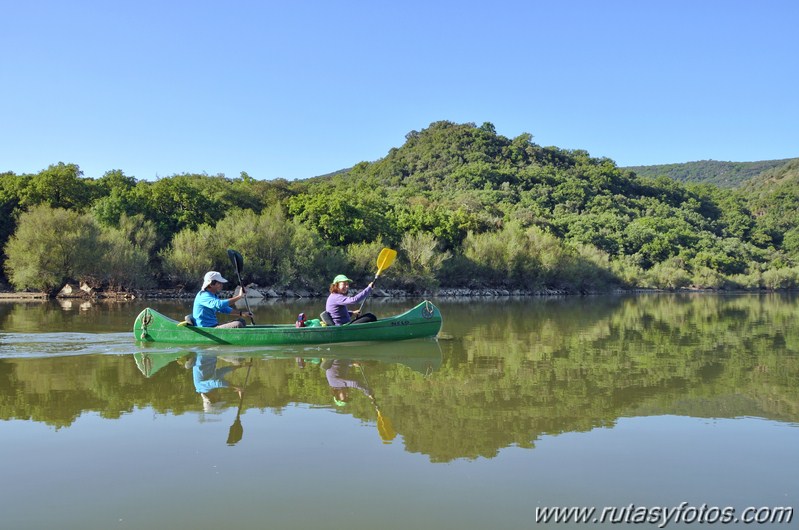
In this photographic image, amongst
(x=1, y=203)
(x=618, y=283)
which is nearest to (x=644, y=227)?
(x=618, y=283)

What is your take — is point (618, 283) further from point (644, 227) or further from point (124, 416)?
point (124, 416)

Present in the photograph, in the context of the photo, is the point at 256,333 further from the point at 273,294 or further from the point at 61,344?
the point at 273,294

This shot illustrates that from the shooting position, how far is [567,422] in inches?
307

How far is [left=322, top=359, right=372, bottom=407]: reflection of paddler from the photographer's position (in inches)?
365

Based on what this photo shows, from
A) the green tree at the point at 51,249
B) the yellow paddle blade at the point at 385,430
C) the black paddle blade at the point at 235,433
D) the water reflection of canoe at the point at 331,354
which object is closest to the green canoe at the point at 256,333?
the water reflection of canoe at the point at 331,354

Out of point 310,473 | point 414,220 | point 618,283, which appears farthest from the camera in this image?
point 618,283

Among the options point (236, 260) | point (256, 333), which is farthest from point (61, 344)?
point (236, 260)

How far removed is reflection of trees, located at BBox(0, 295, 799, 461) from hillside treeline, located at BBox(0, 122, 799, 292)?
92.2ft

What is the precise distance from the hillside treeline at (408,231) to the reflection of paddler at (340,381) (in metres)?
28.3

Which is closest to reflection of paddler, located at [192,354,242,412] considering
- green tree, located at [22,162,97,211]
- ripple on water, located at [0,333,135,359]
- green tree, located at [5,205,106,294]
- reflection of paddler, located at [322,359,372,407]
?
reflection of paddler, located at [322,359,372,407]

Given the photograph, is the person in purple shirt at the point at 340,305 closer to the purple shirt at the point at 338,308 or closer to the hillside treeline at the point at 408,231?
the purple shirt at the point at 338,308

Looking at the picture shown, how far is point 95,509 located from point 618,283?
233ft

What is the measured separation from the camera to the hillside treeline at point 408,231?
3903 cm

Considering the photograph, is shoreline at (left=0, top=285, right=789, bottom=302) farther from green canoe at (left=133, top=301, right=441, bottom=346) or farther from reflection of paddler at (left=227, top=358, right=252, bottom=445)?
reflection of paddler at (left=227, top=358, right=252, bottom=445)
